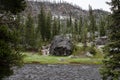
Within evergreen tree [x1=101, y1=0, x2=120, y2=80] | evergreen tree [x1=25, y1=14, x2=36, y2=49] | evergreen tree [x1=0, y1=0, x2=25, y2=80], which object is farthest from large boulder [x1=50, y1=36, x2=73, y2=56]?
evergreen tree [x1=0, y1=0, x2=25, y2=80]

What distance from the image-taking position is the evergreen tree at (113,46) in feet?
78.6

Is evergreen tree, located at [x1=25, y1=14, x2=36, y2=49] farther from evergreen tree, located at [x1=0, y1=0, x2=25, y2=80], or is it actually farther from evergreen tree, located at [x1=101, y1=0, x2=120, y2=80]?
evergreen tree, located at [x1=0, y1=0, x2=25, y2=80]

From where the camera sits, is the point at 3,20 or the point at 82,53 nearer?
the point at 3,20

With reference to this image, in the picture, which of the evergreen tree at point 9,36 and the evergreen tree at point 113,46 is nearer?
the evergreen tree at point 9,36

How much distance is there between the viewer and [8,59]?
50.8 feet

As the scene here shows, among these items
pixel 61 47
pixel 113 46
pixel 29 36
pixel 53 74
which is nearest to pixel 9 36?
pixel 113 46

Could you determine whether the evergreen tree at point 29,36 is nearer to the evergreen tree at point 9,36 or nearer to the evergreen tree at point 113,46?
the evergreen tree at point 113,46

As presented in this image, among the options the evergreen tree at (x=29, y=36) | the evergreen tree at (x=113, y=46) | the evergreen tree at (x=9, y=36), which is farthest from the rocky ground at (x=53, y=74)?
the evergreen tree at (x=29, y=36)

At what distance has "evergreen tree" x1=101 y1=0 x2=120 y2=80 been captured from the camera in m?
23.9

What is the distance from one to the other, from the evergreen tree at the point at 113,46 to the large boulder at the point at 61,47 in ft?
319

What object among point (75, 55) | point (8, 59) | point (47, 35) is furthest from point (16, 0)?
point (47, 35)

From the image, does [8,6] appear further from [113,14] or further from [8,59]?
[113,14]

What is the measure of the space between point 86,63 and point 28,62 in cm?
2153

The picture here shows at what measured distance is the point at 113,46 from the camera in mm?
24406
